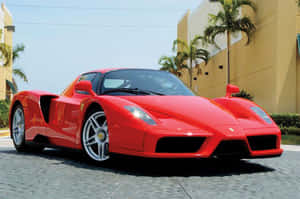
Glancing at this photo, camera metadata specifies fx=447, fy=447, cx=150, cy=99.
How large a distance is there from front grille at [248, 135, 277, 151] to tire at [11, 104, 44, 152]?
3.48 m

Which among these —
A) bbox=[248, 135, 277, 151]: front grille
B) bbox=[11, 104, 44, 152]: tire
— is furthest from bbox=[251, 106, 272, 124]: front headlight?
bbox=[11, 104, 44, 152]: tire

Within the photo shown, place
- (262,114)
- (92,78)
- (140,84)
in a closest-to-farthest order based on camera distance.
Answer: (262,114), (140,84), (92,78)

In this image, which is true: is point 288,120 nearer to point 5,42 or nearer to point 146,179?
point 146,179

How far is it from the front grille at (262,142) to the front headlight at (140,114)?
1.10 m

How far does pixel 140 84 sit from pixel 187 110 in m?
1.05

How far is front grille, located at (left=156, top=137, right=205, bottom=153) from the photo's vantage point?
15.0 ft

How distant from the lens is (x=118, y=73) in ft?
19.7

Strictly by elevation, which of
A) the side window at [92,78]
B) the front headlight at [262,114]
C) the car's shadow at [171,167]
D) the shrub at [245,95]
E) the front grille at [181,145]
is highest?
the side window at [92,78]

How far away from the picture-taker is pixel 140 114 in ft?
15.5

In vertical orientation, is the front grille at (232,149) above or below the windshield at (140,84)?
below

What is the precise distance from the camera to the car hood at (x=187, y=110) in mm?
4785

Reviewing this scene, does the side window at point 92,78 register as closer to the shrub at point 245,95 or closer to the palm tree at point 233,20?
the shrub at point 245,95

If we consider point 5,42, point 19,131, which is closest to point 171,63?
point 5,42

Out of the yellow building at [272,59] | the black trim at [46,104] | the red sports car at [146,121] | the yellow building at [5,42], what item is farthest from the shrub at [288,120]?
the yellow building at [5,42]
